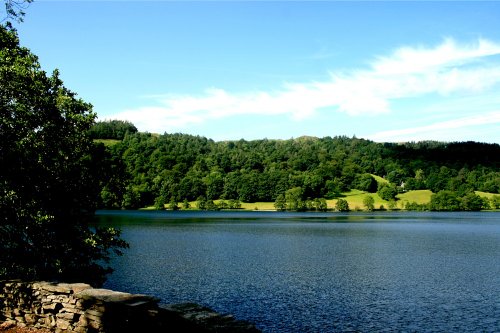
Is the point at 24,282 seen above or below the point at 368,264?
above

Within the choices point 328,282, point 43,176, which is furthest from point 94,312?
point 328,282

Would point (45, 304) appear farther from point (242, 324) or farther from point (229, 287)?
point (229, 287)

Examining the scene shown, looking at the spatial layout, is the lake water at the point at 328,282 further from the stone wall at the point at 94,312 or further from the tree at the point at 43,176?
the stone wall at the point at 94,312

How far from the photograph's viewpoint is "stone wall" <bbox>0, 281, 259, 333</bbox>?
1502 cm

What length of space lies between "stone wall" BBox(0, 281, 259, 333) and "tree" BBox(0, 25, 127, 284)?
3.41 metres

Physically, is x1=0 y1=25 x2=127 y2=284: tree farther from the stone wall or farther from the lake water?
the lake water

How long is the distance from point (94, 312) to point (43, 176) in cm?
1086

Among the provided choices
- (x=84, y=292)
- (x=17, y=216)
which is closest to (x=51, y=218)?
(x=17, y=216)

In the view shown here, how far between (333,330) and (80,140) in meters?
19.9

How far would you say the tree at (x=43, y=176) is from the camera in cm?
2225

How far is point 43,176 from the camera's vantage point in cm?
2375

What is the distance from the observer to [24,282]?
18312 mm

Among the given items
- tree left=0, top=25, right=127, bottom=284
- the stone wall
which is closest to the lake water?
tree left=0, top=25, right=127, bottom=284

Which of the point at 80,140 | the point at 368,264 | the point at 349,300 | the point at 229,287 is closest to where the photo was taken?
the point at 80,140
